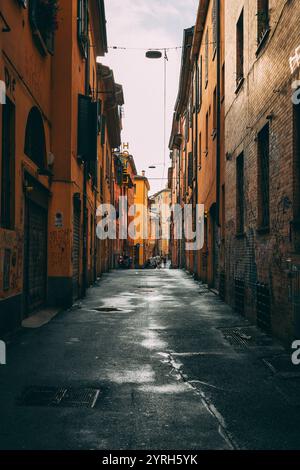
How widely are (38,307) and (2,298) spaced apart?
4.10m

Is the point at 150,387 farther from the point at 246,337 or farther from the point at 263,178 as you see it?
the point at 263,178

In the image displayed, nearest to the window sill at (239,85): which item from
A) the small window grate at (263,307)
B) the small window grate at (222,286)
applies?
the small window grate at (263,307)

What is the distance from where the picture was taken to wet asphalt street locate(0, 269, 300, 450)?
421 cm

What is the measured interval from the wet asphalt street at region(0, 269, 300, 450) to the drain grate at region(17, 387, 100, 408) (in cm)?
4

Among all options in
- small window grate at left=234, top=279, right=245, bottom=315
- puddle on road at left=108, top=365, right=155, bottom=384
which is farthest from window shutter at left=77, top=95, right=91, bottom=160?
puddle on road at left=108, top=365, right=155, bottom=384

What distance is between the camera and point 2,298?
8203mm

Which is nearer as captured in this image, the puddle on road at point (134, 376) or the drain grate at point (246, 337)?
the puddle on road at point (134, 376)

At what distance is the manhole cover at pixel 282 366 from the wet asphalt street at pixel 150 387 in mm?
52

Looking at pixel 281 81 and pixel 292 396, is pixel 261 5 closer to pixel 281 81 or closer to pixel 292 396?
pixel 281 81

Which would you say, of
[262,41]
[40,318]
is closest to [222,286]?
[40,318]

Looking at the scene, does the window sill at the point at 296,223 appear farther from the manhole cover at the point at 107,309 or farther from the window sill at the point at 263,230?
the manhole cover at the point at 107,309

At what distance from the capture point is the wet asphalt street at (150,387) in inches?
166

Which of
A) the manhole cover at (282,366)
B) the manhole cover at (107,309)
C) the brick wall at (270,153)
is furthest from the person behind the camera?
the manhole cover at (107,309)
